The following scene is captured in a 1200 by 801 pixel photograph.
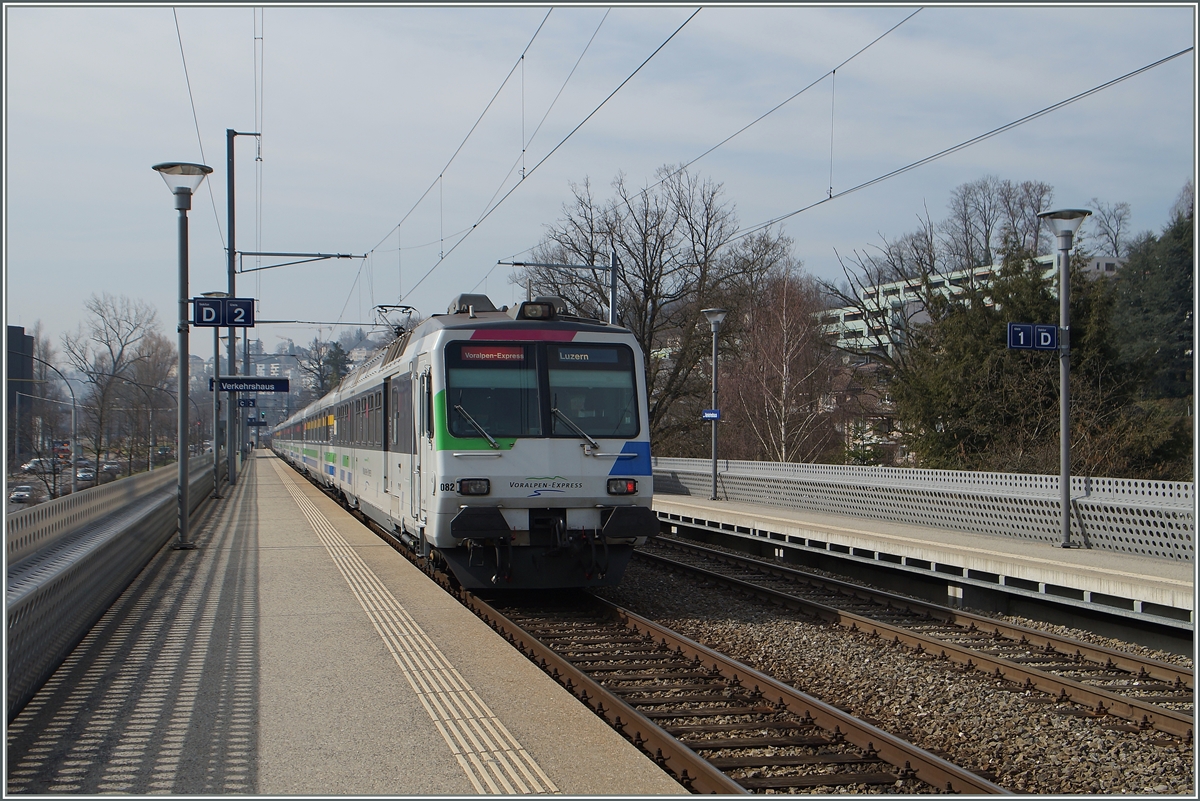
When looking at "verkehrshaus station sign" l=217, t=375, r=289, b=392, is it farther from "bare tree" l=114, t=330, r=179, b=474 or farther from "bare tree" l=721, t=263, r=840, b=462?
"bare tree" l=721, t=263, r=840, b=462

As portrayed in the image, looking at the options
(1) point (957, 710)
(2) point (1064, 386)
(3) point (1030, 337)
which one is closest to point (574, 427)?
(1) point (957, 710)

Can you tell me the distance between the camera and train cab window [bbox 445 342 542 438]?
34.2ft

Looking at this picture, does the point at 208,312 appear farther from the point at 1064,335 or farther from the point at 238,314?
the point at 1064,335

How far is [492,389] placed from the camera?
10.6m

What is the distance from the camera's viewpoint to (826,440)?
36.8 metres

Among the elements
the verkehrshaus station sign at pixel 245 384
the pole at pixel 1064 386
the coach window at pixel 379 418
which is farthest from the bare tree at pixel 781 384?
the coach window at pixel 379 418

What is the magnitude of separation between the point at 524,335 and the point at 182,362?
7131 mm

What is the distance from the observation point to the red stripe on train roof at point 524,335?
35.2 feet

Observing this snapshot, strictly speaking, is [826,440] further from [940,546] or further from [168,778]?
[168,778]

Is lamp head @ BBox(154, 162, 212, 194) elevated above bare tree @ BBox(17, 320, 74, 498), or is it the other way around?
lamp head @ BBox(154, 162, 212, 194)

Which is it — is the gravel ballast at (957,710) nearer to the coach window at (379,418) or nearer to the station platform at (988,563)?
the station platform at (988,563)

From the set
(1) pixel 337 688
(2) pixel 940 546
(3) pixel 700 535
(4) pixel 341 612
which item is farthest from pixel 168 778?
(3) pixel 700 535

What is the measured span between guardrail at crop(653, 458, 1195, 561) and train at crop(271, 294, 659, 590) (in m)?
6.36

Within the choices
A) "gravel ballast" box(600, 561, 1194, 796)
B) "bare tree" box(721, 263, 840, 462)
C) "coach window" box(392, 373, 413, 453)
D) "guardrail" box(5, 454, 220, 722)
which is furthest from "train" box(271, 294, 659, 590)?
"bare tree" box(721, 263, 840, 462)
